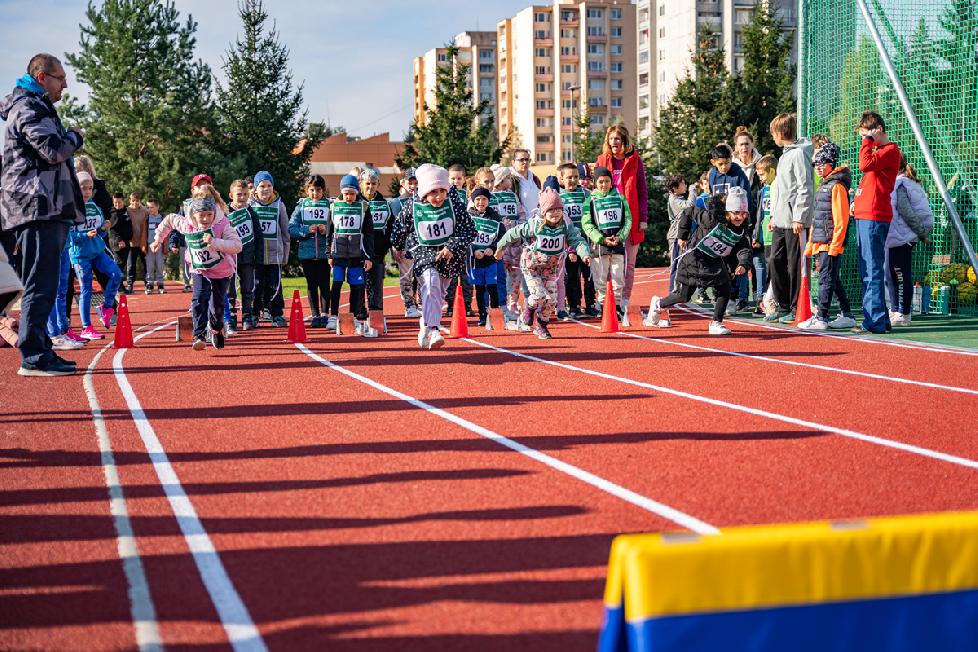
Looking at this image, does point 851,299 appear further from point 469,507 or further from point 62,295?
point 469,507

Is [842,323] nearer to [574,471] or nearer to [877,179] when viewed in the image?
[877,179]

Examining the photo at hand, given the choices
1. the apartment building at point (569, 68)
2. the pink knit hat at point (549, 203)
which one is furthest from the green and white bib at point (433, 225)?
the apartment building at point (569, 68)

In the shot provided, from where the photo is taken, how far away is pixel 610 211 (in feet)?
47.9

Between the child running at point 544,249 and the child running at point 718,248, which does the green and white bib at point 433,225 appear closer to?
the child running at point 544,249

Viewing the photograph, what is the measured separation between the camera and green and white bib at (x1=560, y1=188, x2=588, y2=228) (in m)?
15.8

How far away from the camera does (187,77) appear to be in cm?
5425

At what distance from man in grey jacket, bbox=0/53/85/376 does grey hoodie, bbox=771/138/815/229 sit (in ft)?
28.8

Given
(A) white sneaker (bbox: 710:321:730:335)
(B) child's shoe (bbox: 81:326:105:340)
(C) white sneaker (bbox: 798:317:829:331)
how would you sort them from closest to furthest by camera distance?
(A) white sneaker (bbox: 710:321:730:335)
(C) white sneaker (bbox: 798:317:829:331)
(B) child's shoe (bbox: 81:326:105:340)

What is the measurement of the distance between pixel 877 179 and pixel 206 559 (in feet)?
34.7

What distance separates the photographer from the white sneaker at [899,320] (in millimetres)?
14547

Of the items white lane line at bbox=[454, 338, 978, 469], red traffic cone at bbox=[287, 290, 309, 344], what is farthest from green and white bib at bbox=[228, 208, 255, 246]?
white lane line at bbox=[454, 338, 978, 469]

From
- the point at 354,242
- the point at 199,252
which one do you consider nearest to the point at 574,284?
the point at 354,242

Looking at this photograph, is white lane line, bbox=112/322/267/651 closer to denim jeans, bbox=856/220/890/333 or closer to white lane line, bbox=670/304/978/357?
white lane line, bbox=670/304/978/357

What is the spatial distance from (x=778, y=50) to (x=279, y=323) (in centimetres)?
2981
